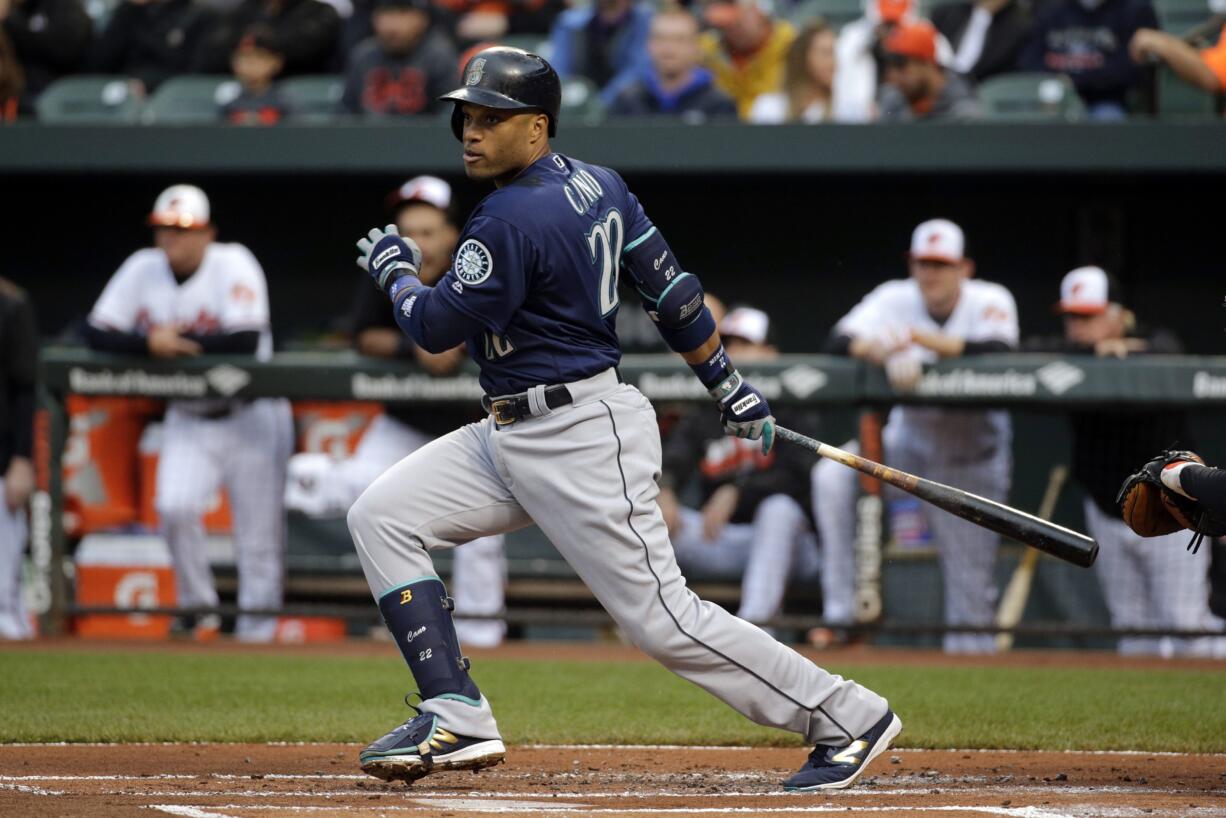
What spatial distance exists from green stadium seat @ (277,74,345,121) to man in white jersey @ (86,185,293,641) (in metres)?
1.85

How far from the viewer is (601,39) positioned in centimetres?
976

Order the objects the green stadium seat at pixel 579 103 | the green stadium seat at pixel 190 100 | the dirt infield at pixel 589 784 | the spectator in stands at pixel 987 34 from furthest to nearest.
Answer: the green stadium seat at pixel 190 100
the spectator in stands at pixel 987 34
the green stadium seat at pixel 579 103
the dirt infield at pixel 589 784

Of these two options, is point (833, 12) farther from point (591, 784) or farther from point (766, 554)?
point (591, 784)

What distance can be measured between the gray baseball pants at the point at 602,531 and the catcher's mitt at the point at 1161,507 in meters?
0.80

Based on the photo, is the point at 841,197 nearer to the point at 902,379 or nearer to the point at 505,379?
the point at 902,379

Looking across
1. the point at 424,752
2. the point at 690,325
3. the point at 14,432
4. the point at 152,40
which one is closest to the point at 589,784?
the point at 424,752

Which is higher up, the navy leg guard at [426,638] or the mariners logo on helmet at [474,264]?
the mariners logo on helmet at [474,264]

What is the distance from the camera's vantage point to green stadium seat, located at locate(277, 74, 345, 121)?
950 cm

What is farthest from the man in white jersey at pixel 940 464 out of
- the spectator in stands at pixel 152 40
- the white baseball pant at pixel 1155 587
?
the spectator in stands at pixel 152 40

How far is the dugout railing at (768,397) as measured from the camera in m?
7.11

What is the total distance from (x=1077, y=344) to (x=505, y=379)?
425 cm

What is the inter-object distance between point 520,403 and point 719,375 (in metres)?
0.56

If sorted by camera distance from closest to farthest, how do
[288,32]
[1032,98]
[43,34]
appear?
[1032,98]
[288,32]
[43,34]

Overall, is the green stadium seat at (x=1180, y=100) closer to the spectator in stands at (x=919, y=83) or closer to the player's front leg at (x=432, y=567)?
the spectator in stands at (x=919, y=83)
